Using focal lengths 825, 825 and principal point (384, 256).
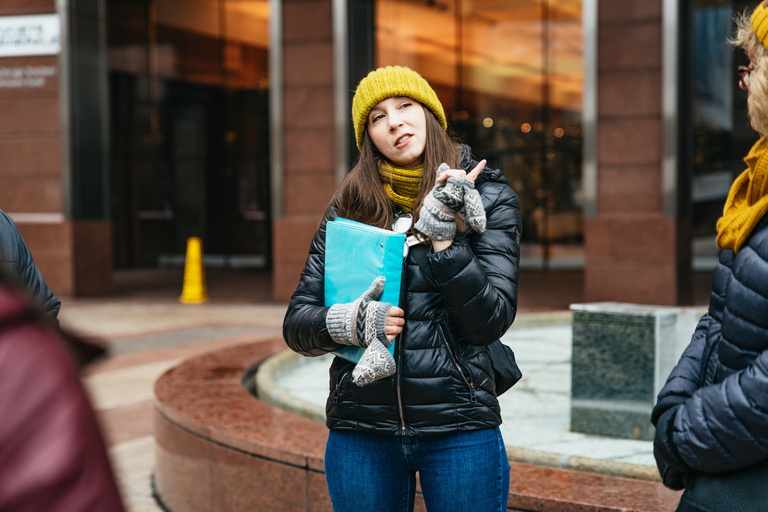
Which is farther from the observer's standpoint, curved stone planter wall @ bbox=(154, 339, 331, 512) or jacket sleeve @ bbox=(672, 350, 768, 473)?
curved stone planter wall @ bbox=(154, 339, 331, 512)

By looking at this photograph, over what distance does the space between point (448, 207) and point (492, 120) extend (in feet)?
58.8

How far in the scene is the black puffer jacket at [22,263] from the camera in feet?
8.86

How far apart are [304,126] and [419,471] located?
11.1m

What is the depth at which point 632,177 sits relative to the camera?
11656 mm

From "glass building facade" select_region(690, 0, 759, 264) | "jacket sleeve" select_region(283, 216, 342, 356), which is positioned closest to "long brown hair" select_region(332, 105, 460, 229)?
"jacket sleeve" select_region(283, 216, 342, 356)

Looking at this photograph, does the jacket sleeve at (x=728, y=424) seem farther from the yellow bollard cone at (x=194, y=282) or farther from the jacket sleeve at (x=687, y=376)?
the yellow bollard cone at (x=194, y=282)

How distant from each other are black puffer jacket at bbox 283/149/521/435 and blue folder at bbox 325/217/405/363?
0.06 m

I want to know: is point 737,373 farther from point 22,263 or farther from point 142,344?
point 142,344

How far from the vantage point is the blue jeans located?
222 centimetres

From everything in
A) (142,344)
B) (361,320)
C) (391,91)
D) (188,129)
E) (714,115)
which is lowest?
(142,344)

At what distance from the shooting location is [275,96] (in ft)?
42.5

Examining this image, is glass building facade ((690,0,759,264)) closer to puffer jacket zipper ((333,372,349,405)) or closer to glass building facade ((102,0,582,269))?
glass building facade ((102,0,582,269))

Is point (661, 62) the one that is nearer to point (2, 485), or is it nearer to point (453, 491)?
point (453, 491)

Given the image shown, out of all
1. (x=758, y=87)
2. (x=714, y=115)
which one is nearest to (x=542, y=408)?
(x=758, y=87)
